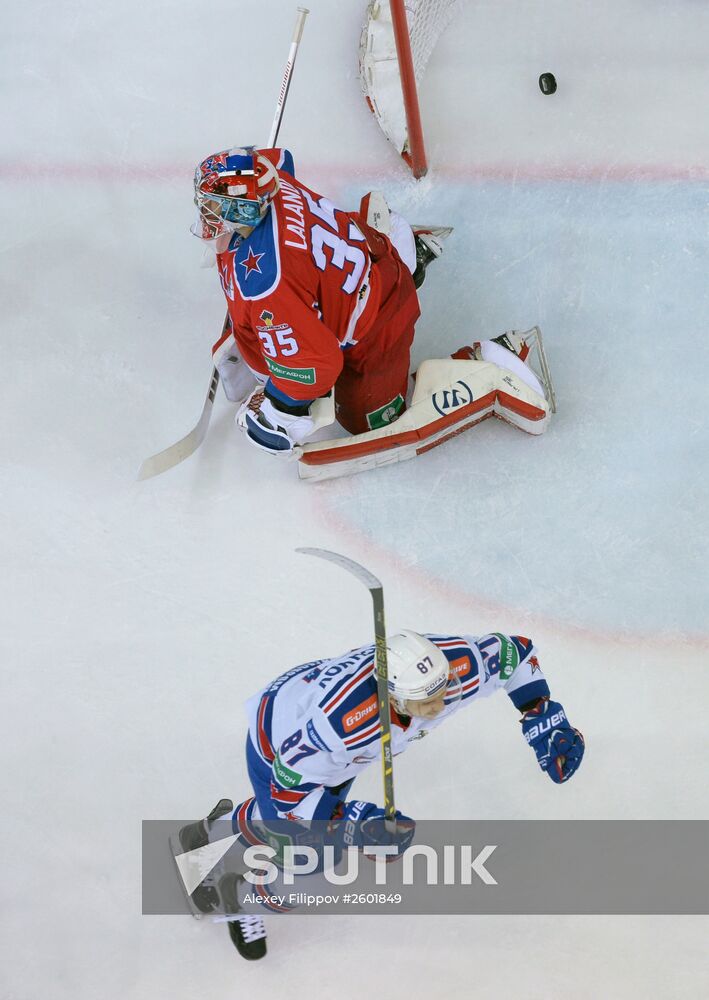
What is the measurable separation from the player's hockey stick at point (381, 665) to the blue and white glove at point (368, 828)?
28 mm

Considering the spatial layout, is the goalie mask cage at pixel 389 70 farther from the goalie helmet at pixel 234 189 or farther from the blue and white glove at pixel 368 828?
the blue and white glove at pixel 368 828

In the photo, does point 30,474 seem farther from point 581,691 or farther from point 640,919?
point 640,919

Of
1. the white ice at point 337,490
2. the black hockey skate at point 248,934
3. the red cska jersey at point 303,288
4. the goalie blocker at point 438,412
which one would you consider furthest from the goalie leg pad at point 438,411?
the black hockey skate at point 248,934

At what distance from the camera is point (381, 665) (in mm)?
2736

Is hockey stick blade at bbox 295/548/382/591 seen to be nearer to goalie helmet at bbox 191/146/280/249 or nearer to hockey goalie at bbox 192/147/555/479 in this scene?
hockey goalie at bbox 192/147/555/479

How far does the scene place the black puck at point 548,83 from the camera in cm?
429

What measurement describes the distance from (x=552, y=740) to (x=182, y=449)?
1431 mm

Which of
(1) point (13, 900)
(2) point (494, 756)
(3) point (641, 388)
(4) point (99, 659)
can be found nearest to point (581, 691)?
(2) point (494, 756)

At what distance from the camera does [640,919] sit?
324cm

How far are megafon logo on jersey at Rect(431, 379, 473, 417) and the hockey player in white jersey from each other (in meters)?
0.85

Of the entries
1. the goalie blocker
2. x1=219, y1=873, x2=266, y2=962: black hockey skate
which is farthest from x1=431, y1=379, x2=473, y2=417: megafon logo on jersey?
x1=219, y1=873, x2=266, y2=962: black hockey skate

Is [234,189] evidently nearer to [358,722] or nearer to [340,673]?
[340,673]

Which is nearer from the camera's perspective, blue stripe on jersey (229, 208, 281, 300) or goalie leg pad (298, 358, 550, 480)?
blue stripe on jersey (229, 208, 281, 300)

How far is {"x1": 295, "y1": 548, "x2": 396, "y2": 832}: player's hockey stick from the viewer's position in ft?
8.83
